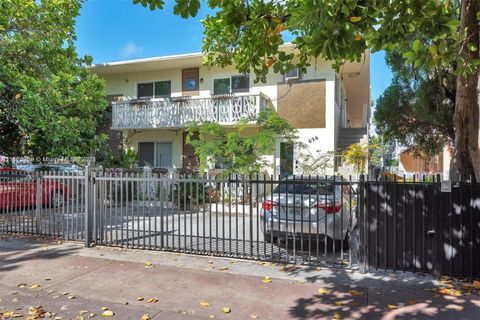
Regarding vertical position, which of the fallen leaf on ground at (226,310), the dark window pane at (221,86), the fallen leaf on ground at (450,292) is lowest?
the fallen leaf on ground at (226,310)

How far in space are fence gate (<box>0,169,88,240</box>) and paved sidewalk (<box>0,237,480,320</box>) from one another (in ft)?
5.21

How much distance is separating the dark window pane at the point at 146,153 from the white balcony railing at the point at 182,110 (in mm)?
1615

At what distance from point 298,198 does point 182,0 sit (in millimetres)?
4142

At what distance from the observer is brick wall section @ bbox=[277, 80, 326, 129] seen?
16250 mm

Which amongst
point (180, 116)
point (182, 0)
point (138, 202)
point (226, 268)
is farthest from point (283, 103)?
point (182, 0)

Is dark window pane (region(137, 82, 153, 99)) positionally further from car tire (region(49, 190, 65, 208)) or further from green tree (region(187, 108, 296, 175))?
car tire (region(49, 190, 65, 208))

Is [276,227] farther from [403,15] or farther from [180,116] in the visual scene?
[180,116]

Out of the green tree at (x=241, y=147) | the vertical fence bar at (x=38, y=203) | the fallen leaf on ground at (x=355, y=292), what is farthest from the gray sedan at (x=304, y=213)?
the vertical fence bar at (x=38, y=203)

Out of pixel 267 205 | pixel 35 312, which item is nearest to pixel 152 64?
pixel 267 205

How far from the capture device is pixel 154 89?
1911cm

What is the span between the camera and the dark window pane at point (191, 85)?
1823cm

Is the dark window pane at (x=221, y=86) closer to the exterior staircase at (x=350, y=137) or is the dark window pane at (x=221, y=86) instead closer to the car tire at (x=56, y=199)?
the exterior staircase at (x=350, y=137)

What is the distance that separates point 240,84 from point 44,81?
8585mm

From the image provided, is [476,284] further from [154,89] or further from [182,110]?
[154,89]
